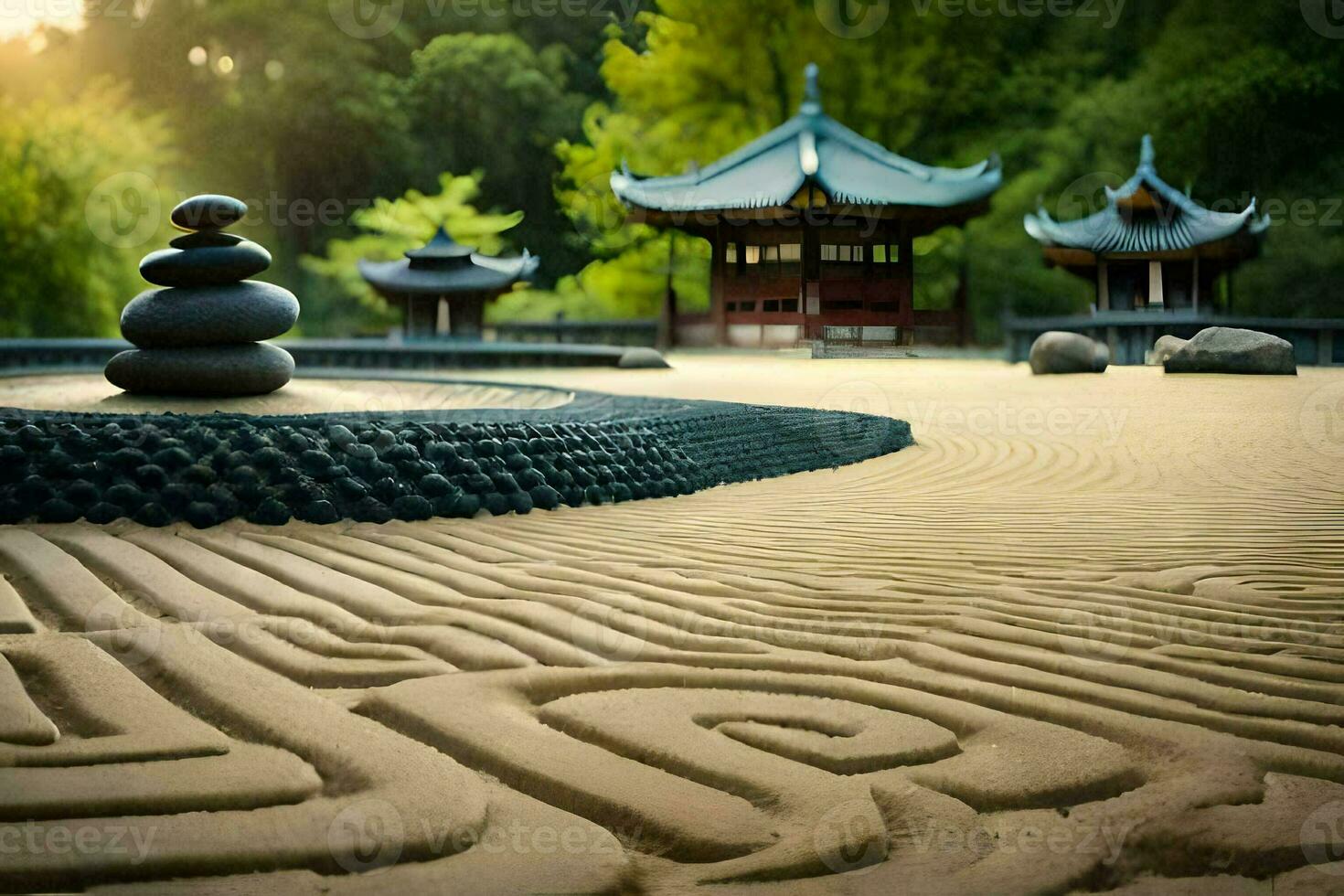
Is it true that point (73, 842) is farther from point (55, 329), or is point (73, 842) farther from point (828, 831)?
point (55, 329)

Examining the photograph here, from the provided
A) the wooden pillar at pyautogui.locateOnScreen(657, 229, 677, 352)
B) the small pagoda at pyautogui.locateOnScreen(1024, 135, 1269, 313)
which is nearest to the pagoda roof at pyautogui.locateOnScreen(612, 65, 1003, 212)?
the small pagoda at pyautogui.locateOnScreen(1024, 135, 1269, 313)

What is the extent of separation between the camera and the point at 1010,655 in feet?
8.16

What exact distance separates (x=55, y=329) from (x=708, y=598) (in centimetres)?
2759

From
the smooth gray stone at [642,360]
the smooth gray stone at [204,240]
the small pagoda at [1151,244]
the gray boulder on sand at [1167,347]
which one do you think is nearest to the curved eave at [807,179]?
the small pagoda at [1151,244]

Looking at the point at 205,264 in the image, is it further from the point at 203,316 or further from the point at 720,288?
the point at 720,288

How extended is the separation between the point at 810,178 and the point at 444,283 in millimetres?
8611

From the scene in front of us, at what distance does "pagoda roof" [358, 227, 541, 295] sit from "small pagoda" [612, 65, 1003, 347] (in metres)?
3.65

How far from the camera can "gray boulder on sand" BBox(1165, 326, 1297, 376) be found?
12.6 m

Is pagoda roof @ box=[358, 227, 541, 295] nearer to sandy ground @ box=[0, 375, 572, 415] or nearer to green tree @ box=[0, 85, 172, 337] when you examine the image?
green tree @ box=[0, 85, 172, 337]

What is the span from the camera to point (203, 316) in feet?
25.9

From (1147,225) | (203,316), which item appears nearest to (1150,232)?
(1147,225)

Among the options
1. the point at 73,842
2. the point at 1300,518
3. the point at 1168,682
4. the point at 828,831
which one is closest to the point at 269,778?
the point at 73,842

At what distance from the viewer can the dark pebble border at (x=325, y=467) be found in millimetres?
3957

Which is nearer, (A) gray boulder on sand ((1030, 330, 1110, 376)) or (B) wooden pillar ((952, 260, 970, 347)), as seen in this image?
(A) gray boulder on sand ((1030, 330, 1110, 376))
